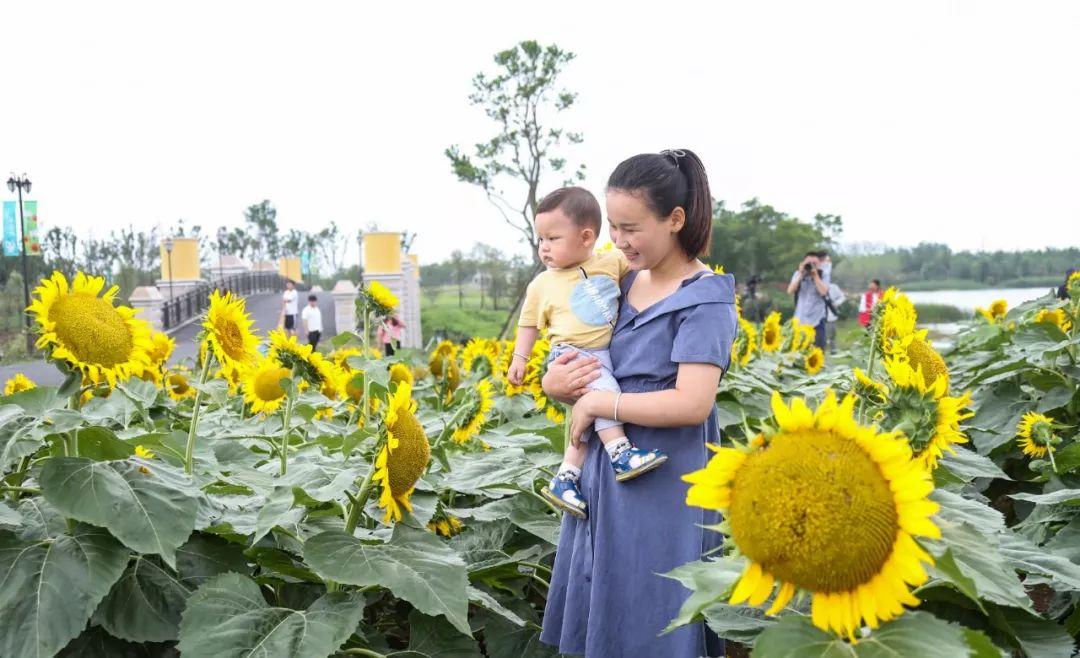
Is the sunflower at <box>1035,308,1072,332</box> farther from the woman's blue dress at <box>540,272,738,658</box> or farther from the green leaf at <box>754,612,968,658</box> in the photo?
the green leaf at <box>754,612,968,658</box>

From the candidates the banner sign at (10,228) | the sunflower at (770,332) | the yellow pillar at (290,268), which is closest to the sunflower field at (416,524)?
the sunflower at (770,332)

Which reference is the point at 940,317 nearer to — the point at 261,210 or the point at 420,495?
the point at 420,495

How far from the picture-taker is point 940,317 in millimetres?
9883

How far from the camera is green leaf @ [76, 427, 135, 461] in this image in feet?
6.60

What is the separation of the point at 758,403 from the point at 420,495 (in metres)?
2.23

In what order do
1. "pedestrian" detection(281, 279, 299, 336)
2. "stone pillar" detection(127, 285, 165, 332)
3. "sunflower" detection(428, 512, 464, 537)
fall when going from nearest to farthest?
"sunflower" detection(428, 512, 464, 537), "pedestrian" detection(281, 279, 299, 336), "stone pillar" detection(127, 285, 165, 332)

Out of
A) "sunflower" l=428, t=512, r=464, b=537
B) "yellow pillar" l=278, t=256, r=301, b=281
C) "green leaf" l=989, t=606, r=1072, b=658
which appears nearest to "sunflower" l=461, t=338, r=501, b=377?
"sunflower" l=428, t=512, r=464, b=537

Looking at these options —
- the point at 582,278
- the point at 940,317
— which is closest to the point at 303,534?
the point at 582,278

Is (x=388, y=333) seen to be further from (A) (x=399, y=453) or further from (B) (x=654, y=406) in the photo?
(B) (x=654, y=406)

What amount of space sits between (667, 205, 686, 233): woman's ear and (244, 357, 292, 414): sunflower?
175 centimetres

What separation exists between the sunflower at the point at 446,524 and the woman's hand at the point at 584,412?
774mm

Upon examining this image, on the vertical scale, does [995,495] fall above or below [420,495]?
below

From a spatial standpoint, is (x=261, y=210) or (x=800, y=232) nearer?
(x=800, y=232)

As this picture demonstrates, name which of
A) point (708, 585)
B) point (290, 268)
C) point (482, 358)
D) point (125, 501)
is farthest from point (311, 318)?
point (290, 268)
